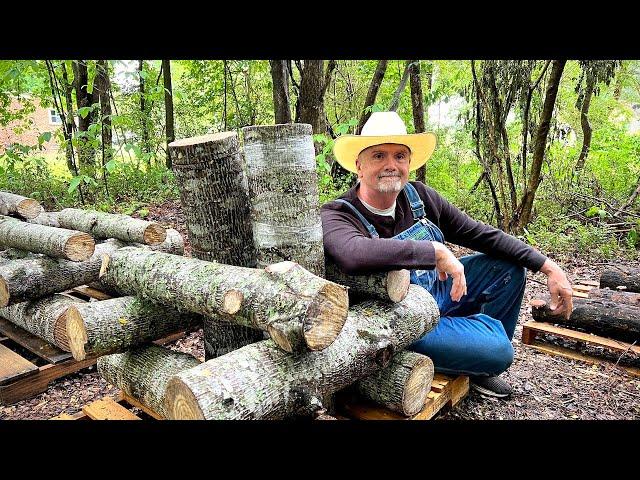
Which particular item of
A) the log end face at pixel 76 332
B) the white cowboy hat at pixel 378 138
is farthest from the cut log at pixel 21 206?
the white cowboy hat at pixel 378 138

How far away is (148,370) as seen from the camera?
265 centimetres

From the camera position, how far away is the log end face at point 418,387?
2.54 metres

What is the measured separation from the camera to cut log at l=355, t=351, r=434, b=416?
99.4 inches

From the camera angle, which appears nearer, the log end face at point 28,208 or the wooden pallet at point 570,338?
the wooden pallet at point 570,338

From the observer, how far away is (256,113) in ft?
36.2

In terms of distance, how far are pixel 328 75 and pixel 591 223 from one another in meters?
5.00

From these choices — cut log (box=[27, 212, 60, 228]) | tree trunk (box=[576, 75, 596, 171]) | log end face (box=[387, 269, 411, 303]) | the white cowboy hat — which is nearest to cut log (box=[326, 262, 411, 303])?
log end face (box=[387, 269, 411, 303])

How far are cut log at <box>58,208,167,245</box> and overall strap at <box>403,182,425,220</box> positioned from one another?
8.67 feet

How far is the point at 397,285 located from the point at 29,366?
2.80 meters

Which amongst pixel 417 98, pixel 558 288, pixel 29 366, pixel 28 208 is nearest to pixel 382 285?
pixel 558 288

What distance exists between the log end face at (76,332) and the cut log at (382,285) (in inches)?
55.3

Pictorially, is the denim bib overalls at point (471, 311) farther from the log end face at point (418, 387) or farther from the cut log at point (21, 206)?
the cut log at point (21, 206)

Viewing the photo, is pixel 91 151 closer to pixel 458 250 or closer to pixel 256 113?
pixel 256 113
